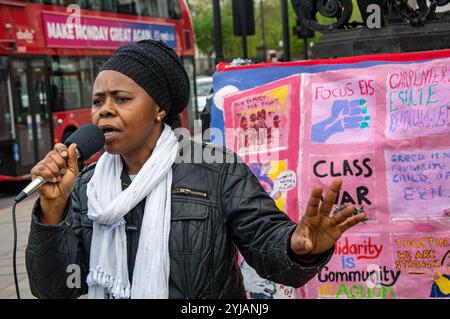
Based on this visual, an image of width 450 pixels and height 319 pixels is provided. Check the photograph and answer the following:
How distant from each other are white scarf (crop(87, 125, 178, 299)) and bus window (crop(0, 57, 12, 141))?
10.2m

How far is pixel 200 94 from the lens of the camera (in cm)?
2811

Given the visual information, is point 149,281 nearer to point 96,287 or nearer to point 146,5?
point 96,287

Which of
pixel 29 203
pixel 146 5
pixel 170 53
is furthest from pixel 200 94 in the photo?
pixel 170 53

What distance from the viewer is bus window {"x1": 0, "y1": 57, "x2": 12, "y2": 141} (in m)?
11.9

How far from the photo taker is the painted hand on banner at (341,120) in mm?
3855

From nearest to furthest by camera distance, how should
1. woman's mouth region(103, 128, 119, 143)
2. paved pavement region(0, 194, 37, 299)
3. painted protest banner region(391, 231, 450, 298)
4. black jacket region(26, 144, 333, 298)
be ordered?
black jacket region(26, 144, 333, 298)
woman's mouth region(103, 128, 119, 143)
painted protest banner region(391, 231, 450, 298)
paved pavement region(0, 194, 37, 299)

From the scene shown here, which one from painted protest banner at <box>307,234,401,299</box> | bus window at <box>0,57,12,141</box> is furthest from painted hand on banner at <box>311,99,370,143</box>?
bus window at <box>0,57,12,141</box>

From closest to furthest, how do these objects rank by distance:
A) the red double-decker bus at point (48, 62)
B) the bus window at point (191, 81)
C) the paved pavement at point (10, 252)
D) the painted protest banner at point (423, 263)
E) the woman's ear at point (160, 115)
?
the woman's ear at point (160, 115)
the painted protest banner at point (423, 263)
the paved pavement at point (10, 252)
the red double-decker bus at point (48, 62)
the bus window at point (191, 81)

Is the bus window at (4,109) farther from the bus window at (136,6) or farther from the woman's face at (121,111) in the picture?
the woman's face at (121,111)

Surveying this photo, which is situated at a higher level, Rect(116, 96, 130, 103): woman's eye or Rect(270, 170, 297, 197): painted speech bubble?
Rect(116, 96, 130, 103): woman's eye

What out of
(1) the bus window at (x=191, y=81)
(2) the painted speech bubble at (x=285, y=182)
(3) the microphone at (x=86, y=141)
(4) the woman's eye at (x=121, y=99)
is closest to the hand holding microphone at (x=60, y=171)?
(3) the microphone at (x=86, y=141)

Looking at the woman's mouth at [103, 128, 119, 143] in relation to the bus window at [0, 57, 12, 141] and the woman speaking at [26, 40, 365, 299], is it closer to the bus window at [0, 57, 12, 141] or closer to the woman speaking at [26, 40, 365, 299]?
the woman speaking at [26, 40, 365, 299]

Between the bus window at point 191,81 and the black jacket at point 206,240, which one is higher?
the bus window at point 191,81

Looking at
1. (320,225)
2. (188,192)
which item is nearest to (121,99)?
(188,192)
